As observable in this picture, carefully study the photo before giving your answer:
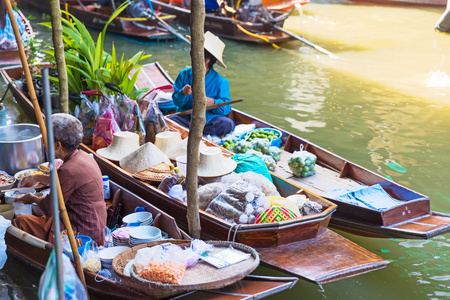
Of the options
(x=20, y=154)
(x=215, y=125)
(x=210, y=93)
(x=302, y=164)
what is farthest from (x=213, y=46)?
(x=20, y=154)

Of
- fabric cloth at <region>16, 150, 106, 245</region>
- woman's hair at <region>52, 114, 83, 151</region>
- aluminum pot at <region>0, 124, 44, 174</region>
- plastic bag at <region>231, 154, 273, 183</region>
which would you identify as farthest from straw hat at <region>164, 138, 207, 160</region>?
woman's hair at <region>52, 114, 83, 151</region>

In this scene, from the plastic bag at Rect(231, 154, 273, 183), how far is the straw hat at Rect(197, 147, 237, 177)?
0.11 meters

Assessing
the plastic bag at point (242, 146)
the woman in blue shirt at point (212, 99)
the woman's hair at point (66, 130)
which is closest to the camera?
the woman's hair at point (66, 130)

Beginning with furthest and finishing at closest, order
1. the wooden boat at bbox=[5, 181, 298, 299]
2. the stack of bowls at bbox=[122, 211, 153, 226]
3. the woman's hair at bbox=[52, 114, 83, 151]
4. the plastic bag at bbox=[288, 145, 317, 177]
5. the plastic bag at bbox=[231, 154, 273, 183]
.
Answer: the plastic bag at bbox=[288, 145, 317, 177] < the plastic bag at bbox=[231, 154, 273, 183] < the stack of bowls at bbox=[122, 211, 153, 226] < the woman's hair at bbox=[52, 114, 83, 151] < the wooden boat at bbox=[5, 181, 298, 299]

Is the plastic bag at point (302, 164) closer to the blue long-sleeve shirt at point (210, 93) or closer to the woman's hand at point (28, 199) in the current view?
the blue long-sleeve shirt at point (210, 93)

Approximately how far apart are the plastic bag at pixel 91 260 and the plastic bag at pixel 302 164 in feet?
6.71

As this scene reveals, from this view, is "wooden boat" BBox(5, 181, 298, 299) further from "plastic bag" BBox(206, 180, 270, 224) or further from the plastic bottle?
"plastic bag" BBox(206, 180, 270, 224)

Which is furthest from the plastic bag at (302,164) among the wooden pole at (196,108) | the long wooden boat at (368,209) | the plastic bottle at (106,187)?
the plastic bottle at (106,187)

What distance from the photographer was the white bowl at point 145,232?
3.18 m

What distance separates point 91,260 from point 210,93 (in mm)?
2705

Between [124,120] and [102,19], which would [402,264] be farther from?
[102,19]

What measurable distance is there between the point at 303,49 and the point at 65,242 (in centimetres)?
907

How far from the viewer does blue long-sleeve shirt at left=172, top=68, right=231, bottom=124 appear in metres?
5.26

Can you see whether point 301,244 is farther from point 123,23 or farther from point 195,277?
point 123,23
